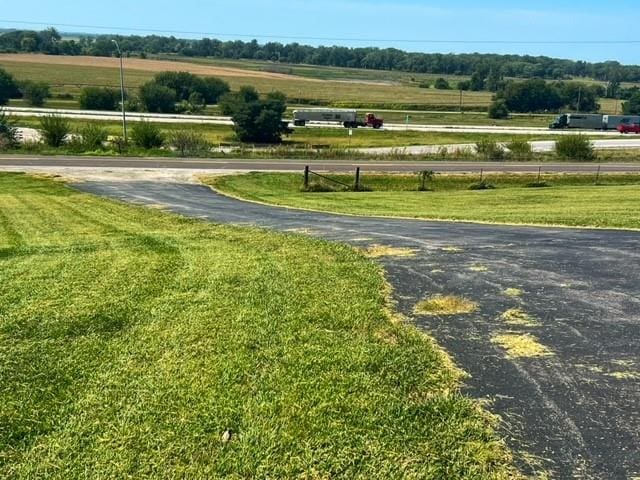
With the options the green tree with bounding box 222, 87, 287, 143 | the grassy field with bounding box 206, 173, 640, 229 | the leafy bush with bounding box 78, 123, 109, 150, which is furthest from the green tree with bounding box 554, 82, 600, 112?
the leafy bush with bounding box 78, 123, 109, 150

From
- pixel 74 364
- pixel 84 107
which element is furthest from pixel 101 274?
pixel 84 107

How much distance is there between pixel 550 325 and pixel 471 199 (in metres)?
18.6

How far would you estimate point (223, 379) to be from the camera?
17.1ft

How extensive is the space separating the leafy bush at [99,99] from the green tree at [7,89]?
50.9 feet

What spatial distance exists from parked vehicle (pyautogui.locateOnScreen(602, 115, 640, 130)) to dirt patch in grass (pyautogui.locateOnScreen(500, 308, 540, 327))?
303 ft

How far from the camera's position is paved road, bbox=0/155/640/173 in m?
37.8

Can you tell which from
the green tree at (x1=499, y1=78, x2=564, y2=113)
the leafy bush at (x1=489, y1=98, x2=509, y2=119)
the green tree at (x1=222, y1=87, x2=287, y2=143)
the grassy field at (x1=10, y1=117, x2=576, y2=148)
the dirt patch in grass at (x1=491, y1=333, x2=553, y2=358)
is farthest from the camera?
the green tree at (x1=499, y1=78, x2=564, y2=113)

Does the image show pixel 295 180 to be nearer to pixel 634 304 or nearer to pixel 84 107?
pixel 634 304

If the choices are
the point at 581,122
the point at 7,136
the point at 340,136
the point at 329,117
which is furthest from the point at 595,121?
the point at 7,136

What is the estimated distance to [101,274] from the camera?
A: 28.2ft

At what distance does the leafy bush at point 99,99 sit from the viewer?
99.1 metres

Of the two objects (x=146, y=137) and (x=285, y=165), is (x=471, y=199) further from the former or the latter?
(x=146, y=137)

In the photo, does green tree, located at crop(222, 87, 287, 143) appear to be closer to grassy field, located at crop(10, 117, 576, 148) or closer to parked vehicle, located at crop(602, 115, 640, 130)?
grassy field, located at crop(10, 117, 576, 148)

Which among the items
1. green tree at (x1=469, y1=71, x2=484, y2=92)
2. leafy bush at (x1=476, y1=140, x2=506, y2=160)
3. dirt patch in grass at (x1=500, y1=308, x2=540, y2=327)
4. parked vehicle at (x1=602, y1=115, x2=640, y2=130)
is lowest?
leafy bush at (x1=476, y1=140, x2=506, y2=160)
